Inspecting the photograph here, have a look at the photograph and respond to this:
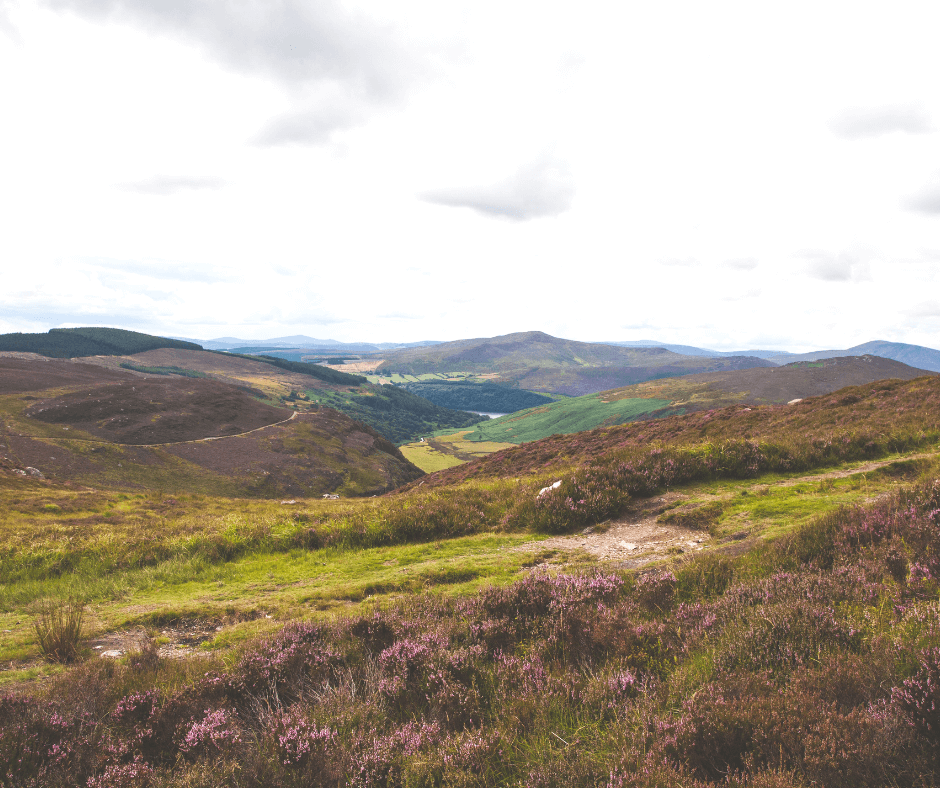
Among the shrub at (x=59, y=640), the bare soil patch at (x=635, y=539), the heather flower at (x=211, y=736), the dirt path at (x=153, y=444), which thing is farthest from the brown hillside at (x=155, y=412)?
the heather flower at (x=211, y=736)

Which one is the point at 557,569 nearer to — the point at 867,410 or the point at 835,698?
the point at 835,698

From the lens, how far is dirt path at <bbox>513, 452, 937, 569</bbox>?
29.3 ft

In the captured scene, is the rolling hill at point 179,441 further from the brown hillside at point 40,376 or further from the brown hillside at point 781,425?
the brown hillside at point 781,425

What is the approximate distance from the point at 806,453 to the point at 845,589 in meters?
11.4

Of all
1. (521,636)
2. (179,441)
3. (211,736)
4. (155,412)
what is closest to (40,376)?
(155,412)

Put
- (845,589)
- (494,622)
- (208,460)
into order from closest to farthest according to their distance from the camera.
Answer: (845,589) → (494,622) → (208,460)

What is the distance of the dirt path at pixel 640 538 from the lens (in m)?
8.92

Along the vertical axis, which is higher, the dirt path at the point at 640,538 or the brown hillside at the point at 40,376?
the brown hillside at the point at 40,376

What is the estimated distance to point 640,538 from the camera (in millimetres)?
10109

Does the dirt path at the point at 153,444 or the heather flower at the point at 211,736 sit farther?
the dirt path at the point at 153,444

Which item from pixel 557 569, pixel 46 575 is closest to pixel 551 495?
pixel 557 569

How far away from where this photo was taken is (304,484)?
9000cm

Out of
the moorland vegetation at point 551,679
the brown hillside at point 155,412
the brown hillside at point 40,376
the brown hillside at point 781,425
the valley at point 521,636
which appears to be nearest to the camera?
the moorland vegetation at point 551,679

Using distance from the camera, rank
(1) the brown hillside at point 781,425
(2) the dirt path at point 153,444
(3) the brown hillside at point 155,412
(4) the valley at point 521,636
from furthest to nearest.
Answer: (3) the brown hillside at point 155,412 < (2) the dirt path at point 153,444 < (1) the brown hillside at point 781,425 < (4) the valley at point 521,636
